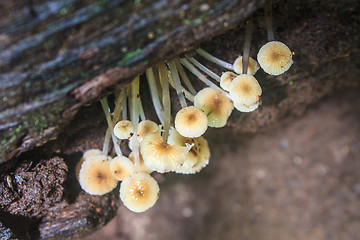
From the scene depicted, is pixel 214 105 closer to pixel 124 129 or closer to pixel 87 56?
pixel 124 129

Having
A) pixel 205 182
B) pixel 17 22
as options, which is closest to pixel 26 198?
pixel 17 22

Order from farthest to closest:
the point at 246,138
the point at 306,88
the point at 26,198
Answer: the point at 246,138
the point at 306,88
the point at 26,198

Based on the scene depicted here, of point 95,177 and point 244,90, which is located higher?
point 244,90

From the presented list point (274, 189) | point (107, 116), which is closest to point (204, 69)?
point (107, 116)

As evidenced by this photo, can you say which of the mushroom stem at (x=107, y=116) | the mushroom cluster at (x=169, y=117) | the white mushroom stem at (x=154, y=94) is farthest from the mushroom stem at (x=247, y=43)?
the mushroom stem at (x=107, y=116)

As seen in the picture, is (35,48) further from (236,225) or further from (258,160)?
(236,225)
